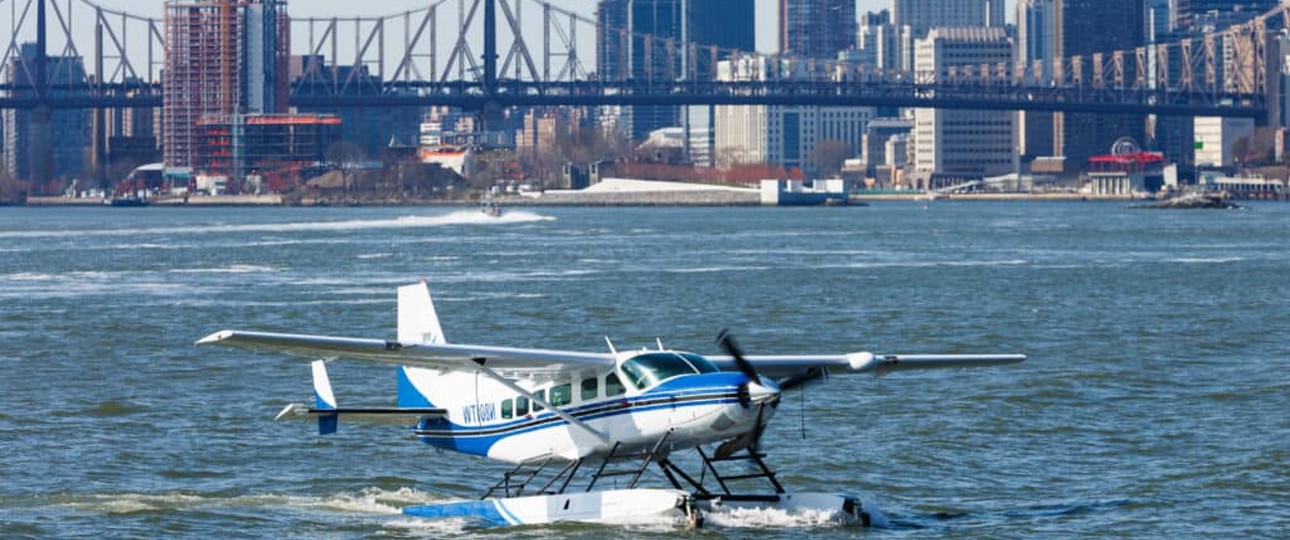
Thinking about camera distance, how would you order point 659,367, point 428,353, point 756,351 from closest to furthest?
point 428,353
point 659,367
point 756,351

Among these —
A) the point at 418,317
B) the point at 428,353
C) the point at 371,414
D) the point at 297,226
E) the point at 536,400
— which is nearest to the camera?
the point at 428,353

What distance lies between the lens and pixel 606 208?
193000 millimetres

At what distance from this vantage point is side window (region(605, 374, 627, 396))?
19141 mm

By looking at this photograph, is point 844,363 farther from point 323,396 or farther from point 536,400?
point 323,396

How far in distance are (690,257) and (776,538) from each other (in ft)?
181

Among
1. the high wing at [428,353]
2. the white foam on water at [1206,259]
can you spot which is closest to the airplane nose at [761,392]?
the high wing at [428,353]

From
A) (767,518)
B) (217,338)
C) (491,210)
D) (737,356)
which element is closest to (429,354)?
(217,338)

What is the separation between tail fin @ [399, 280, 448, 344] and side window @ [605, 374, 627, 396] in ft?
7.76

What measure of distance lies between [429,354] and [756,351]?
1861cm

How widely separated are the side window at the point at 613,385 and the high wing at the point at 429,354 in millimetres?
129

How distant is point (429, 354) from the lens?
→ 61.5ft

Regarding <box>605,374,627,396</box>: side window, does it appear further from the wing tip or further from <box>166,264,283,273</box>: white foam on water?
<box>166,264,283,273</box>: white foam on water

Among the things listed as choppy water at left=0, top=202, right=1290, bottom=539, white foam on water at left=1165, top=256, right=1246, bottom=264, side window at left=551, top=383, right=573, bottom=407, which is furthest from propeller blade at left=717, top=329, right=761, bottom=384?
white foam on water at left=1165, top=256, right=1246, bottom=264

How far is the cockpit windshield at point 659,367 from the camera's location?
61.8 ft
